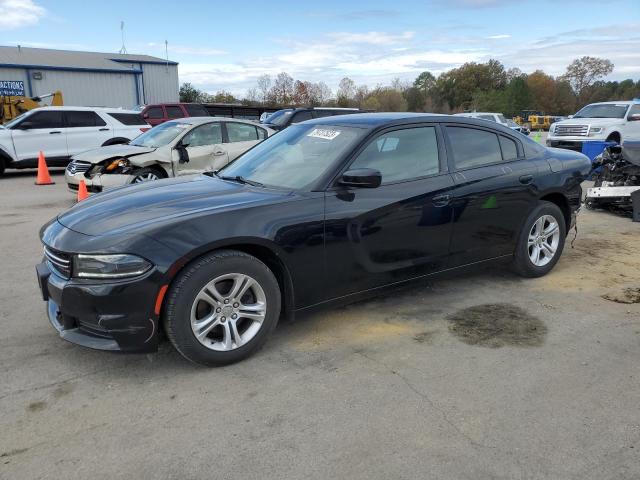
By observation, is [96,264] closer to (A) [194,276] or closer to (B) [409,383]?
(A) [194,276]

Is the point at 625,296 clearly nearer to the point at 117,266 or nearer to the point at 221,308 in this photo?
the point at 221,308

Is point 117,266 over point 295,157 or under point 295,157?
under

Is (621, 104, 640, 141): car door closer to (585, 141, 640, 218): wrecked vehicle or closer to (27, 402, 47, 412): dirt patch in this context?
(585, 141, 640, 218): wrecked vehicle

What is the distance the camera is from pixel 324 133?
4363 mm

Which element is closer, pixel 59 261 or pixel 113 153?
pixel 59 261

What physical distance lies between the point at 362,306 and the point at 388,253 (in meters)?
0.73

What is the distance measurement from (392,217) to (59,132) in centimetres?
1286

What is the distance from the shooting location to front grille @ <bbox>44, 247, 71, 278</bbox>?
325 centimetres

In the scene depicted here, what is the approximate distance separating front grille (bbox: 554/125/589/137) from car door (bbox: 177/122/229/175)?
11.9 metres

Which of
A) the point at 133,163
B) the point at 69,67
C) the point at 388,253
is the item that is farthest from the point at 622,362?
the point at 69,67

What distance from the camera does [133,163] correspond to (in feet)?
29.8

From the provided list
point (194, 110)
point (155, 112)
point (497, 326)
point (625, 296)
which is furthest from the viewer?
point (194, 110)

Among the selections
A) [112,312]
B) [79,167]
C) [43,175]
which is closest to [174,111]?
[43,175]

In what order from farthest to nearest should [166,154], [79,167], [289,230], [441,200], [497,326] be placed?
1. [79,167]
2. [166,154]
3. [441,200]
4. [497,326]
5. [289,230]
